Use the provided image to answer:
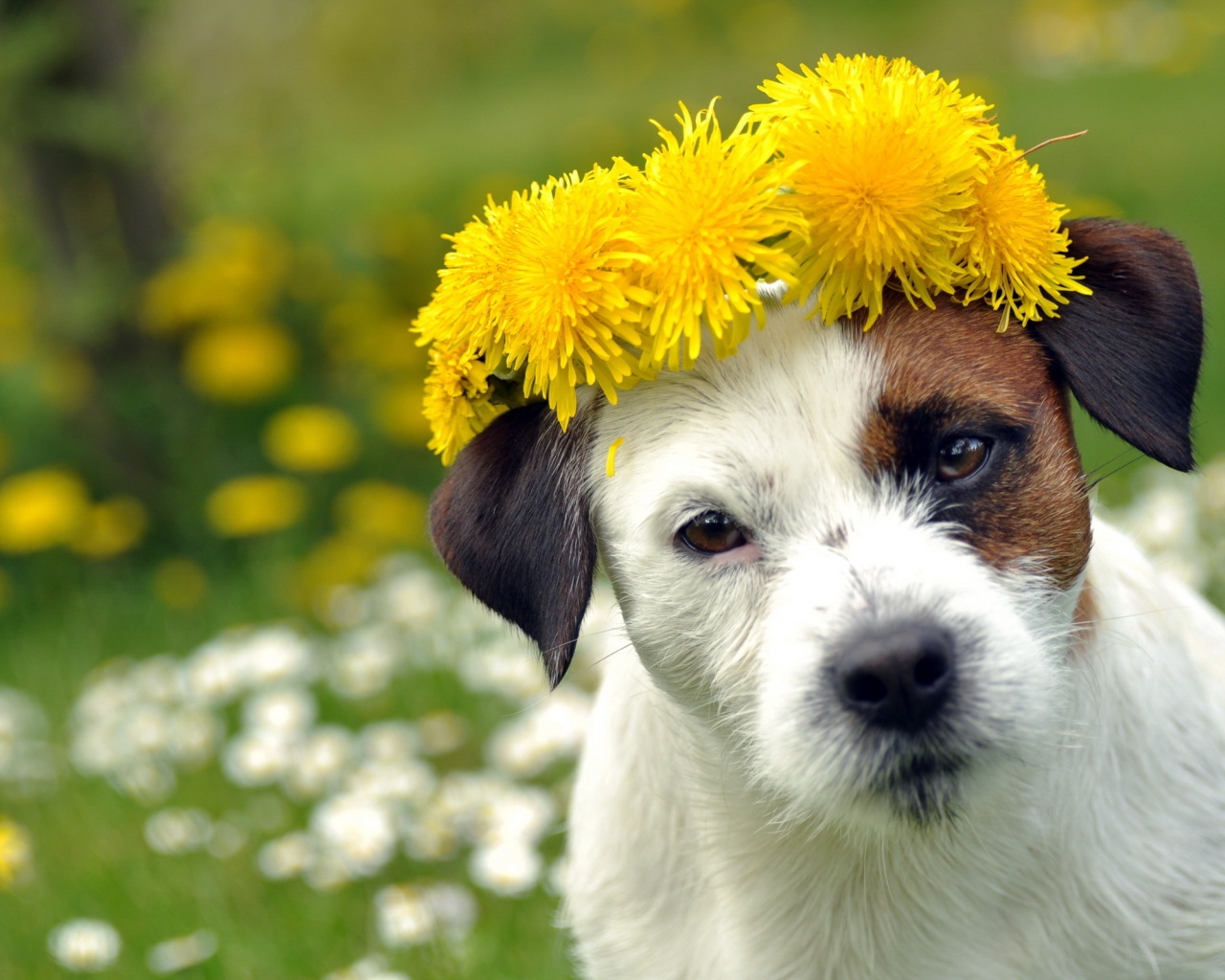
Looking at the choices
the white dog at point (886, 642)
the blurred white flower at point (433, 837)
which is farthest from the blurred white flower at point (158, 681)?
the white dog at point (886, 642)

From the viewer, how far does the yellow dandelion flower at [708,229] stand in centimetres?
206

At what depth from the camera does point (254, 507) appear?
19.0ft

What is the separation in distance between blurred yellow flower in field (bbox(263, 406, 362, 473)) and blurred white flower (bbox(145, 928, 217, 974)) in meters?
2.73

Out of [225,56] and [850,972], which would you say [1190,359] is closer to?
[850,972]

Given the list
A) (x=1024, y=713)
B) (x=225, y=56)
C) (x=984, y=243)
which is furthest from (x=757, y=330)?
(x=225, y=56)

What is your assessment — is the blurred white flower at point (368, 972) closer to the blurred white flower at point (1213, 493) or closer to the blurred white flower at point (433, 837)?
the blurred white flower at point (433, 837)

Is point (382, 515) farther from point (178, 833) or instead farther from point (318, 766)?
point (178, 833)

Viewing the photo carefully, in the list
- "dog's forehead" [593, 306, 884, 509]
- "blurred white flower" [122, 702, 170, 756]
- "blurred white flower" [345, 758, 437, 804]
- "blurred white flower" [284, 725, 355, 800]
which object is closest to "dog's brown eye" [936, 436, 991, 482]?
"dog's forehead" [593, 306, 884, 509]

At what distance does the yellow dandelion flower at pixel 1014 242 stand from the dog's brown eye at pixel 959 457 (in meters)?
0.20

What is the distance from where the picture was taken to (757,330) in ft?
7.34

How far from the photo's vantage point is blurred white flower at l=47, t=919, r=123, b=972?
136 inches

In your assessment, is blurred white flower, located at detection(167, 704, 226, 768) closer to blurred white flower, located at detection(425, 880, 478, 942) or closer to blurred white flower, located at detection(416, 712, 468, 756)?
blurred white flower, located at detection(416, 712, 468, 756)

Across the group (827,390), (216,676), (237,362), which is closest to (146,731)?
(216,676)

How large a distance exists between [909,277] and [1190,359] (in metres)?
0.50
